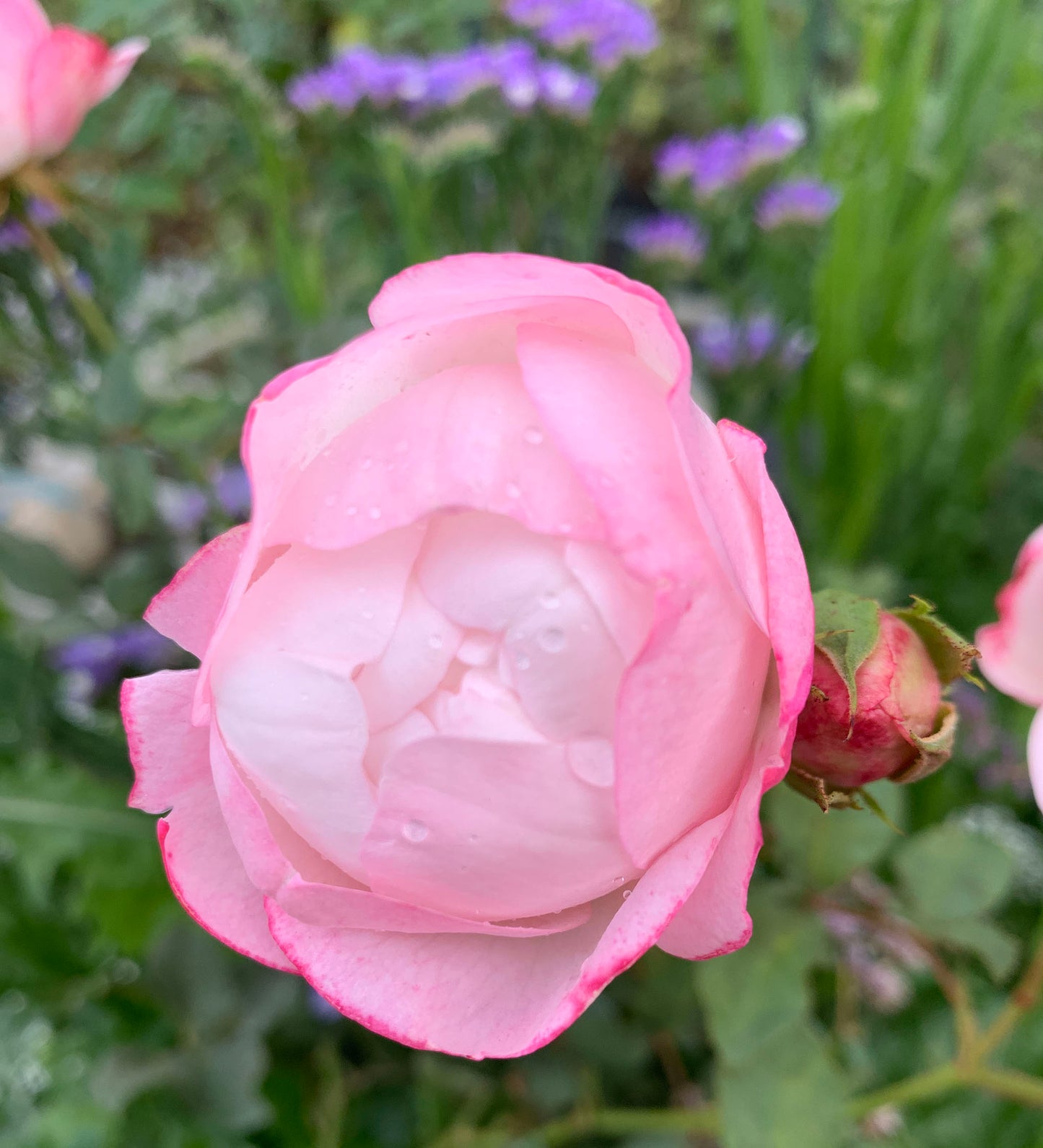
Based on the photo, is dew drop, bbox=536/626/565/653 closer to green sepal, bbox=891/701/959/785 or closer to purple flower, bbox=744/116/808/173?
green sepal, bbox=891/701/959/785

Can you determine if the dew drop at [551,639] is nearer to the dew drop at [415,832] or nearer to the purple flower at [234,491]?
the dew drop at [415,832]

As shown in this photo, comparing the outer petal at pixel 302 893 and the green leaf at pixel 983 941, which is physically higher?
the outer petal at pixel 302 893

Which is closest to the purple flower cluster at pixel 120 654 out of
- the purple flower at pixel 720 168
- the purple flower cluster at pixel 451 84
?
the purple flower cluster at pixel 451 84

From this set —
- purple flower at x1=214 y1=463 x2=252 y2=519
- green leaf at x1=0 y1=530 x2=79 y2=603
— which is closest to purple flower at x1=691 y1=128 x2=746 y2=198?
purple flower at x1=214 y1=463 x2=252 y2=519

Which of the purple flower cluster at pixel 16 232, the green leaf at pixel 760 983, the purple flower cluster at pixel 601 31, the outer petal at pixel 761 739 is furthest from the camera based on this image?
the purple flower cluster at pixel 601 31

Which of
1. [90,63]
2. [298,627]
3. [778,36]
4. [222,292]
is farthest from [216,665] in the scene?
[778,36]

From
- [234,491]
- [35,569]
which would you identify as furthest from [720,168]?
[35,569]
